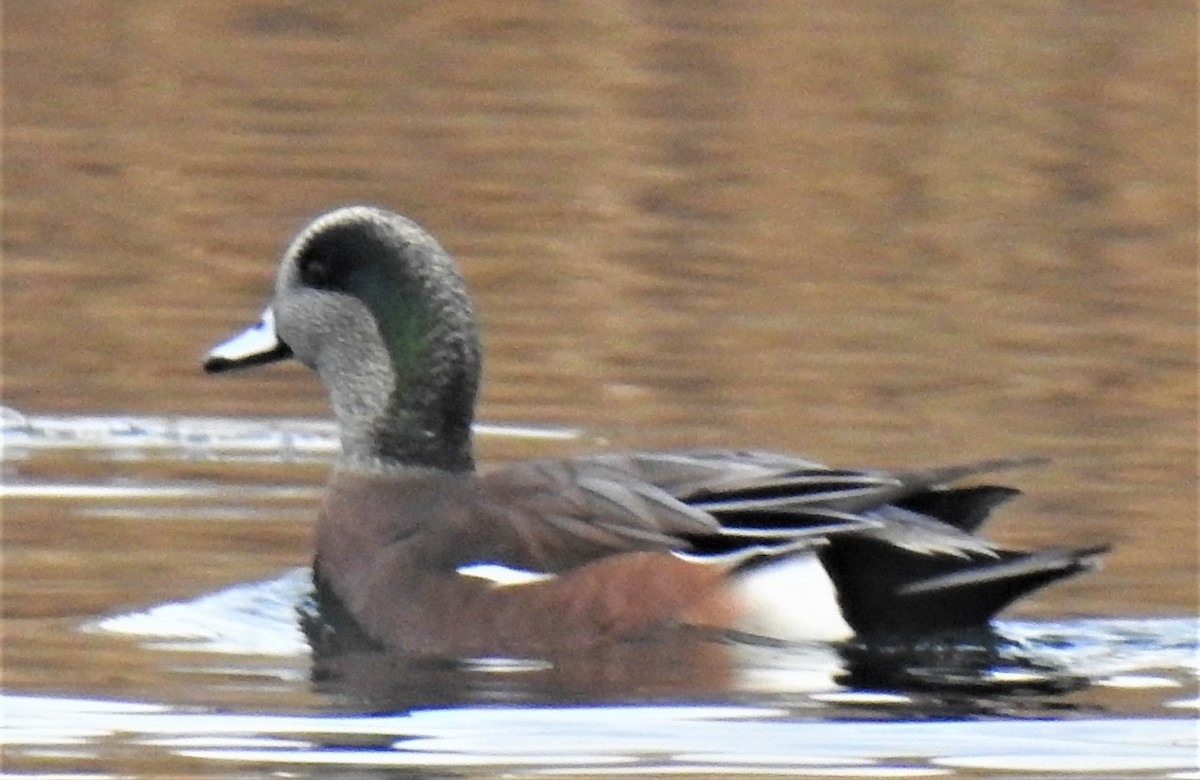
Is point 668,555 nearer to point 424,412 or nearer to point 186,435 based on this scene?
point 424,412

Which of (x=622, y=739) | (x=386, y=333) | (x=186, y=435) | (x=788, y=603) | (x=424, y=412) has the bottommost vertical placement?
(x=186, y=435)

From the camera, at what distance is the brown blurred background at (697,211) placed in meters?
9.18

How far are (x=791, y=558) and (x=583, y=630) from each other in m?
0.47

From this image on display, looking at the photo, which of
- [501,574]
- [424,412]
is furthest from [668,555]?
[424,412]

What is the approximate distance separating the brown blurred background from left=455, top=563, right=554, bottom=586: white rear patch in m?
1.30

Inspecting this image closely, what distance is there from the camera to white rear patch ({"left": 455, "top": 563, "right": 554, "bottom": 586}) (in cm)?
697

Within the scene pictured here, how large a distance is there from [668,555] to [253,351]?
163 centimetres

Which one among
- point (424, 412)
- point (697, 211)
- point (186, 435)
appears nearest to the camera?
point (424, 412)

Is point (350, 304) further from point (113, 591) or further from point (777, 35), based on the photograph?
point (777, 35)

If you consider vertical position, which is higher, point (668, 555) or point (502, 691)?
point (668, 555)

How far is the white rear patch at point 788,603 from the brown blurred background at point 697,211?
2.51 ft

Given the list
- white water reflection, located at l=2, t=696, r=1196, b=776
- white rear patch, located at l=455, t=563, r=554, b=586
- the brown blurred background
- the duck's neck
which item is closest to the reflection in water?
white water reflection, located at l=2, t=696, r=1196, b=776

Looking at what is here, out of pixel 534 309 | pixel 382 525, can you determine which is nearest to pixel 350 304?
pixel 382 525

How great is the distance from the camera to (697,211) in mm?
12508
